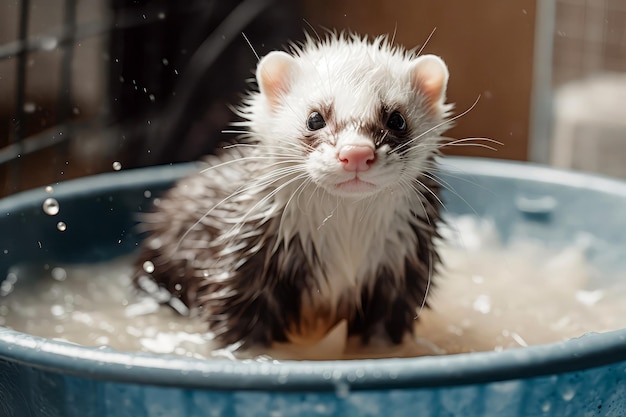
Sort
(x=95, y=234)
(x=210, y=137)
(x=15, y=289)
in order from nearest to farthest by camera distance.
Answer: (x=15, y=289) < (x=95, y=234) < (x=210, y=137)

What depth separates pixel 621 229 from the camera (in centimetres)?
121

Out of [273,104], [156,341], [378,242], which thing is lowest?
[156,341]

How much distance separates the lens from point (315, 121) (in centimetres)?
86

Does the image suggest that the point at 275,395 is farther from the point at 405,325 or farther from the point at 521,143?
the point at 521,143

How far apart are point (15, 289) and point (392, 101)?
537 mm

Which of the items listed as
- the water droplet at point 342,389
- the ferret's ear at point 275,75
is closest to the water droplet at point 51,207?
the ferret's ear at point 275,75

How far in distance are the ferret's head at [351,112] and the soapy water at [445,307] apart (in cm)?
15

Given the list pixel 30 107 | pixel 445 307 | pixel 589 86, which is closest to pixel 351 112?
pixel 445 307

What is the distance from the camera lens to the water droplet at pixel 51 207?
1.19m

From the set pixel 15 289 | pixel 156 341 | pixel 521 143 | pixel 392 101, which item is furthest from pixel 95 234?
pixel 521 143

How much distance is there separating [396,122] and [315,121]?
7cm

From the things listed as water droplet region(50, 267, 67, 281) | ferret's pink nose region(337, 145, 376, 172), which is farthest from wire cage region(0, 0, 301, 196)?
ferret's pink nose region(337, 145, 376, 172)

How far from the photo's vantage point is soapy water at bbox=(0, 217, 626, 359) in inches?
37.7

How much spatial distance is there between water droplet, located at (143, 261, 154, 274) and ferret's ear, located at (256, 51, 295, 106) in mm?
285
